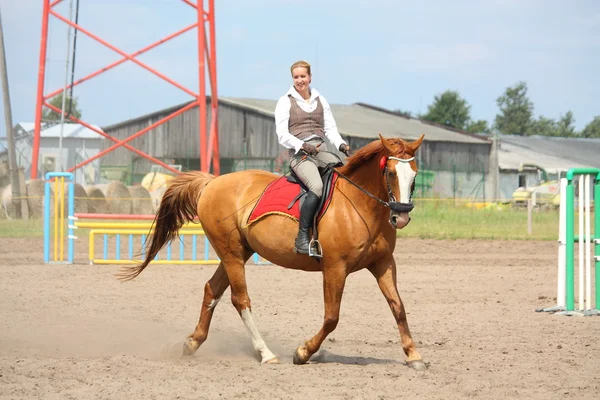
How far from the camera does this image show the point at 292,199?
7.48 metres

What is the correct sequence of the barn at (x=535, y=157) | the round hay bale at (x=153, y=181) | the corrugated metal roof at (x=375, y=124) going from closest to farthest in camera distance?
1. the round hay bale at (x=153, y=181)
2. the corrugated metal roof at (x=375, y=124)
3. the barn at (x=535, y=157)

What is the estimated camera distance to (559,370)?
682 cm

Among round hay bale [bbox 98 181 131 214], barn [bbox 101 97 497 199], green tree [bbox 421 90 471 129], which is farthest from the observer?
green tree [bbox 421 90 471 129]

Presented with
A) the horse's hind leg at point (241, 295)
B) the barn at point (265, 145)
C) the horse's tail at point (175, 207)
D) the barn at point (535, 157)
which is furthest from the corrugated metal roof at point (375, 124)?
the horse's hind leg at point (241, 295)

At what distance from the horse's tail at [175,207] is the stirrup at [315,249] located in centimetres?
187

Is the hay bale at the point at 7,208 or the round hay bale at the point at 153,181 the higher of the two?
the round hay bale at the point at 153,181

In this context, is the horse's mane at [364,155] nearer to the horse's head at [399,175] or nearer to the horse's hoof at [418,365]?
the horse's head at [399,175]

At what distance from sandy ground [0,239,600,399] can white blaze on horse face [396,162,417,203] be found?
4.62ft

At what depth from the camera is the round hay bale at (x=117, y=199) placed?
26.8 m

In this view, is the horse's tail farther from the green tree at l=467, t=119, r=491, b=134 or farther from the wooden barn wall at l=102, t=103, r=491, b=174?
the green tree at l=467, t=119, r=491, b=134

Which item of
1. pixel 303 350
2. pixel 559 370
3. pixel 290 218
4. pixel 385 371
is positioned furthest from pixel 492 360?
pixel 290 218

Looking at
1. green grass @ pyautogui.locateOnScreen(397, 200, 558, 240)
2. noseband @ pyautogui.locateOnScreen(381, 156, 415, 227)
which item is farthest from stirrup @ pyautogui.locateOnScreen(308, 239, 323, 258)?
green grass @ pyautogui.locateOnScreen(397, 200, 558, 240)

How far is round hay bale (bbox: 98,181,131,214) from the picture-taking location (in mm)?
26800

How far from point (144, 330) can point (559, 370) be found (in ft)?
14.5
